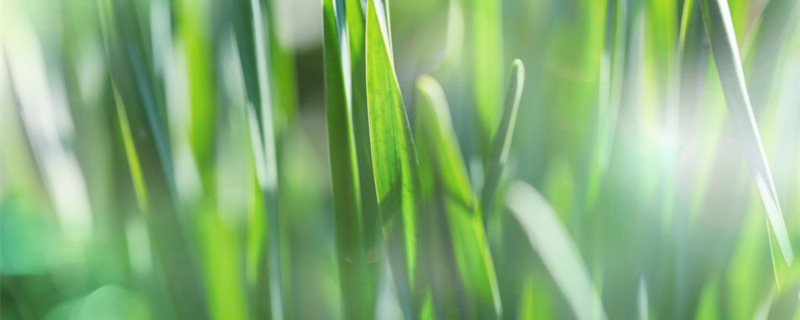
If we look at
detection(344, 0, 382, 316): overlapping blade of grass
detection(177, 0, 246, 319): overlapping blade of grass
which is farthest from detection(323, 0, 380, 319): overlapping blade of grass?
detection(177, 0, 246, 319): overlapping blade of grass

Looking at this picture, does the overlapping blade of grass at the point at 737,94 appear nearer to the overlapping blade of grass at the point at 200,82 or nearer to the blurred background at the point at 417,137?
the blurred background at the point at 417,137

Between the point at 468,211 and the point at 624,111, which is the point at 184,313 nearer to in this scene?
the point at 468,211

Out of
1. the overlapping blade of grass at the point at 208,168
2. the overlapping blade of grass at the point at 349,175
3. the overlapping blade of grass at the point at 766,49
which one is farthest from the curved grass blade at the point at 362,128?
the overlapping blade of grass at the point at 766,49

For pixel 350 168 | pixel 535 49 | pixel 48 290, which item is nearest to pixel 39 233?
pixel 48 290

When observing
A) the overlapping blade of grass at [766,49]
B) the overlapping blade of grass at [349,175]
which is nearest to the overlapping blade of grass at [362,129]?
the overlapping blade of grass at [349,175]

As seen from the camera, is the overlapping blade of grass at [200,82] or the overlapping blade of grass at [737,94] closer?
the overlapping blade of grass at [737,94]

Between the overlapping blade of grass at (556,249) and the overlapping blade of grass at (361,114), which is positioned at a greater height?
the overlapping blade of grass at (361,114)
